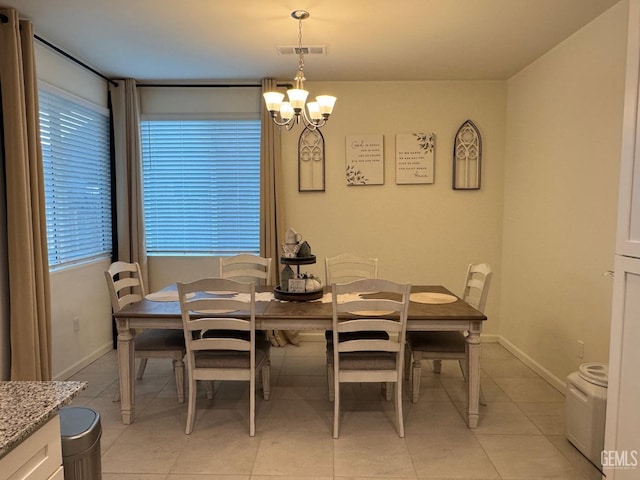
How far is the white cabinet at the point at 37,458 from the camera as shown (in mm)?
1093

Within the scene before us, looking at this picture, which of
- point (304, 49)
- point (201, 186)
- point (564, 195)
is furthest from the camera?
point (201, 186)

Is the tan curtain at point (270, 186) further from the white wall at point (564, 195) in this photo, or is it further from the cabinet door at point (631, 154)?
the cabinet door at point (631, 154)

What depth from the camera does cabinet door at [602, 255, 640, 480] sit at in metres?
1.71

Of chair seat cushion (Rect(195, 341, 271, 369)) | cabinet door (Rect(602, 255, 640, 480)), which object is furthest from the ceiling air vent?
cabinet door (Rect(602, 255, 640, 480))

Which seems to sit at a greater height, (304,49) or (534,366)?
(304,49)

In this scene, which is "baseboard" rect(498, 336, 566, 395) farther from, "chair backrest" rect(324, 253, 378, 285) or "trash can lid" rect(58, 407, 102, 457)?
"trash can lid" rect(58, 407, 102, 457)

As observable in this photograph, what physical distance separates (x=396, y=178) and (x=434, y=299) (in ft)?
5.48

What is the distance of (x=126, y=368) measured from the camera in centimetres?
268

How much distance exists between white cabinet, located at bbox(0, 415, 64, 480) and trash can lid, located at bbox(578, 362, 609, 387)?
2.51 m

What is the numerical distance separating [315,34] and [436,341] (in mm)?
2327

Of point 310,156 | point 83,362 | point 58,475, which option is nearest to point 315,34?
point 310,156

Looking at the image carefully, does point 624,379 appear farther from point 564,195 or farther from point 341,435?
point 564,195

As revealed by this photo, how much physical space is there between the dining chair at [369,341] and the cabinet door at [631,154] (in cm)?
105

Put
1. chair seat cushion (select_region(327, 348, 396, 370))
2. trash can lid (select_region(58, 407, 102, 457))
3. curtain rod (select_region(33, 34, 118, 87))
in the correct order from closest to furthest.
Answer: trash can lid (select_region(58, 407, 102, 457)), chair seat cushion (select_region(327, 348, 396, 370)), curtain rod (select_region(33, 34, 118, 87))
